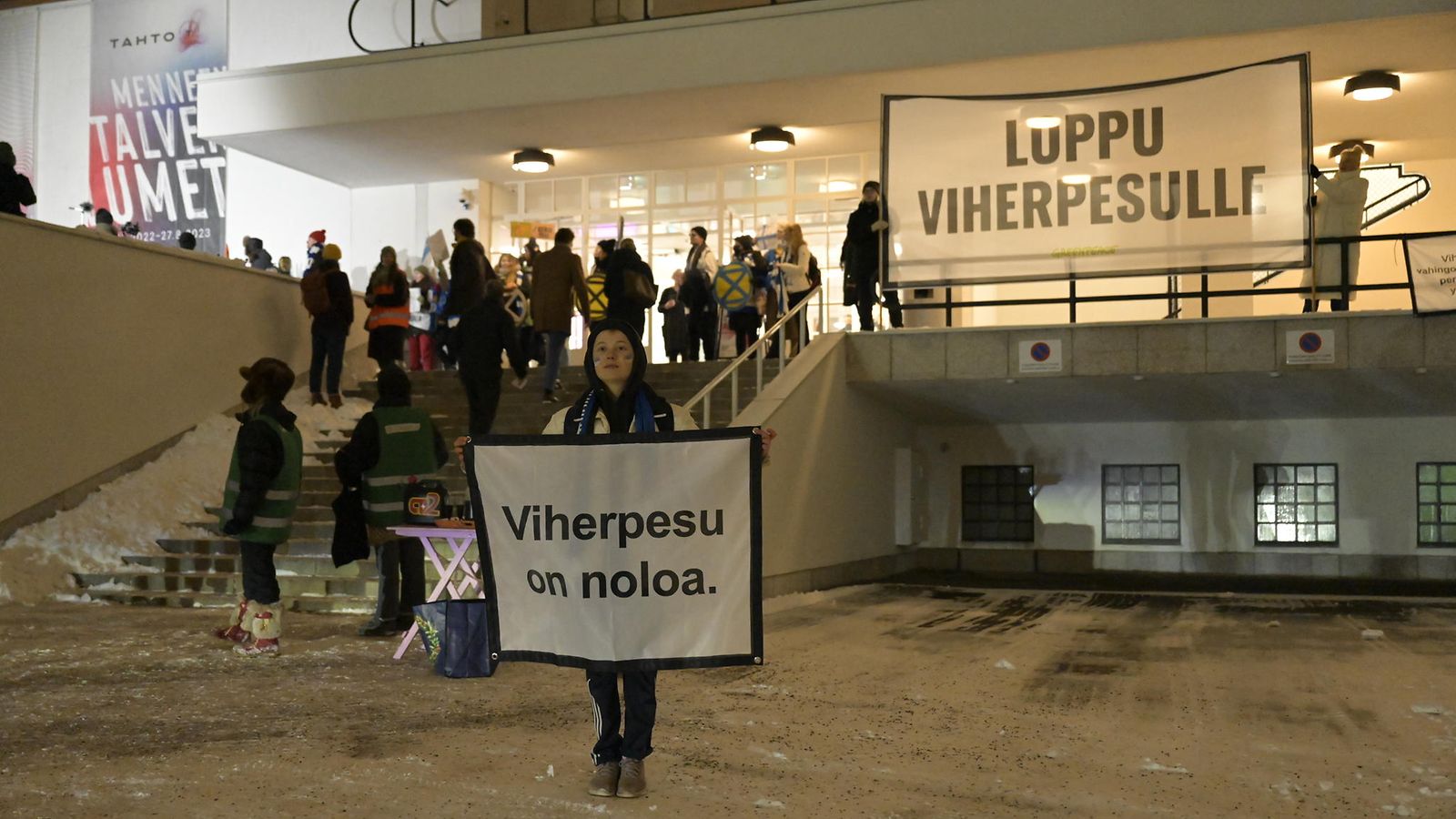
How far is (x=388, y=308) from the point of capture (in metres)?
14.6

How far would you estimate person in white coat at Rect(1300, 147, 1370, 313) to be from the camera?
43.8 feet

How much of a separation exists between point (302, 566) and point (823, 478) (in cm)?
532

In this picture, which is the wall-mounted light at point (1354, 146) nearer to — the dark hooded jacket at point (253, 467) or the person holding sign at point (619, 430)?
the dark hooded jacket at point (253, 467)

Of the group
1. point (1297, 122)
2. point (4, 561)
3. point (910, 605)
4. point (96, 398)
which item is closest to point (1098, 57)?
point (1297, 122)

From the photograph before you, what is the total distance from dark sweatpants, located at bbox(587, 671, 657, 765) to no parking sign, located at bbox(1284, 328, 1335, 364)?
10.5 metres

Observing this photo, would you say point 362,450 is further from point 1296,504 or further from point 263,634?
point 1296,504

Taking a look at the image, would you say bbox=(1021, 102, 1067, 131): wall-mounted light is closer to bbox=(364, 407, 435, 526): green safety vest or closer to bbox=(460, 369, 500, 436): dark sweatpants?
bbox=(460, 369, 500, 436): dark sweatpants

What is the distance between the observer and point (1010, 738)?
5.79 m

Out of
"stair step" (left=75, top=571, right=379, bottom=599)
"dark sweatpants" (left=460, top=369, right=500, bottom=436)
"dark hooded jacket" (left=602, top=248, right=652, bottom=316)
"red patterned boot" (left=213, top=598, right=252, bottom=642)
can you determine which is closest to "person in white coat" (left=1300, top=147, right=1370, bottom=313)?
"dark hooded jacket" (left=602, top=248, right=652, bottom=316)

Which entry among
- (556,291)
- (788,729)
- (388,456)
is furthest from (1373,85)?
(788,729)

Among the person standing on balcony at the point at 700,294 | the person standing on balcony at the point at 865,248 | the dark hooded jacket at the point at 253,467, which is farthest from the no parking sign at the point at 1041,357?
the dark hooded jacket at the point at 253,467

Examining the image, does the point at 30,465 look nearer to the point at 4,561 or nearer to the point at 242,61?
the point at 4,561

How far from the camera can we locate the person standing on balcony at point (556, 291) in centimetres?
1405

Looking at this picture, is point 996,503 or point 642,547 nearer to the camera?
point 642,547
